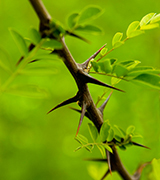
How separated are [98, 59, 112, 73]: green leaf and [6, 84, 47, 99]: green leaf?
72 mm

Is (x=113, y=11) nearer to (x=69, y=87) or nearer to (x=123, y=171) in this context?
(x=69, y=87)

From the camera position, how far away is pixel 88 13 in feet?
0.79

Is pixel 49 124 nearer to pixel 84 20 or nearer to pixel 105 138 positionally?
pixel 105 138

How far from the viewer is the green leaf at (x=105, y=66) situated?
289mm

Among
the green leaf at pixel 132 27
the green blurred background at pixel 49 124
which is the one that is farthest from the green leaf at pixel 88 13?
the green blurred background at pixel 49 124

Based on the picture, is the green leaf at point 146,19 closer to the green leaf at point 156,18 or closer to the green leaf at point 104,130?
the green leaf at point 156,18

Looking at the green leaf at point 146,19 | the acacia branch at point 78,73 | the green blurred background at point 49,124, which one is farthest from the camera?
the green blurred background at point 49,124

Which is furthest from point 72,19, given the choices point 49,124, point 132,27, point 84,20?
point 49,124

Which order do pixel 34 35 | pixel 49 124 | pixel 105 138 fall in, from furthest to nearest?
1. pixel 49 124
2. pixel 105 138
3. pixel 34 35

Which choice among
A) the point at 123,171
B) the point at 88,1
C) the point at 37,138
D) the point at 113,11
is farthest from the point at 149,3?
the point at 123,171

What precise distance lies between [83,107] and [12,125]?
823 millimetres

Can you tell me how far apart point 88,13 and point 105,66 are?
7 cm

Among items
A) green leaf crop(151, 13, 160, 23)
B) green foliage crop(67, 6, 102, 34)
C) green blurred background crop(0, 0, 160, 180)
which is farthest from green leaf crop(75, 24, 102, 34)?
green blurred background crop(0, 0, 160, 180)

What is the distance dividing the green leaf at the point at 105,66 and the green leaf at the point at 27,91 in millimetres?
72
